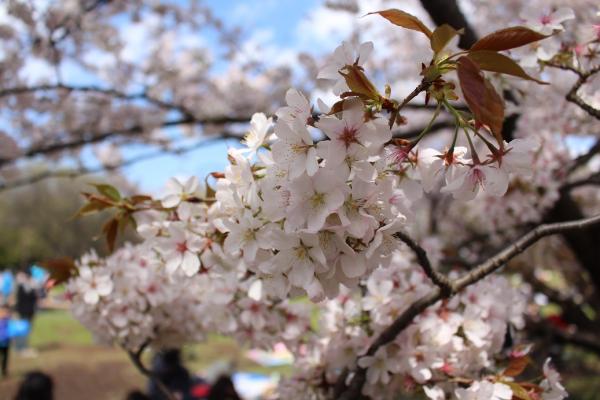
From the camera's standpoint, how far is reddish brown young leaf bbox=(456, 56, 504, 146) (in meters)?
0.64

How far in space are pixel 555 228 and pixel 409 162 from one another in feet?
1.46

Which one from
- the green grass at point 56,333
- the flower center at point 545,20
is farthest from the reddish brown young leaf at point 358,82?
the green grass at point 56,333

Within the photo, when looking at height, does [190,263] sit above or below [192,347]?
above

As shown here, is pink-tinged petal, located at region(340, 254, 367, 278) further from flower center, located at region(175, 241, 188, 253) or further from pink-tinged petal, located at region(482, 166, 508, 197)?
flower center, located at region(175, 241, 188, 253)

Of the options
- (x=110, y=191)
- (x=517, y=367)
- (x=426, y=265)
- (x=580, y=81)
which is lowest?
(x=517, y=367)

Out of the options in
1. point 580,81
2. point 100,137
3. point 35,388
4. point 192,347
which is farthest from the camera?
point 192,347

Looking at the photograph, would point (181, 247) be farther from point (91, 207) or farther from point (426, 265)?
point (426, 265)

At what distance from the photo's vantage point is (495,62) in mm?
674

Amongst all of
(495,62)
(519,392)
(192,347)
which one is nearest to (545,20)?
(495,62)

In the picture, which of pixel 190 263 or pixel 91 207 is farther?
pixel 91 207

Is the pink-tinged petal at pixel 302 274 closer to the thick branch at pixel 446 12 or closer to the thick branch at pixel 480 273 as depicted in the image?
the thick branch at pixel 480 273

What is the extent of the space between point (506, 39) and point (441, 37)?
0.08 metres

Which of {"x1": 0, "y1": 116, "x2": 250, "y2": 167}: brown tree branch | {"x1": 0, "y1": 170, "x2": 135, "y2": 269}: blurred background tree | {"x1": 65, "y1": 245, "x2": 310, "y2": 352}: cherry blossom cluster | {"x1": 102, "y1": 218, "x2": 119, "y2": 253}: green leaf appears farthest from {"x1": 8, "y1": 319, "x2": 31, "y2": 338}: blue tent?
{"x1": 0, "y1": 170, "x2": 135, "y2": 269}: blurred background tree

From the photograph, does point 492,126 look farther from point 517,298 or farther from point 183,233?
point 517,298
